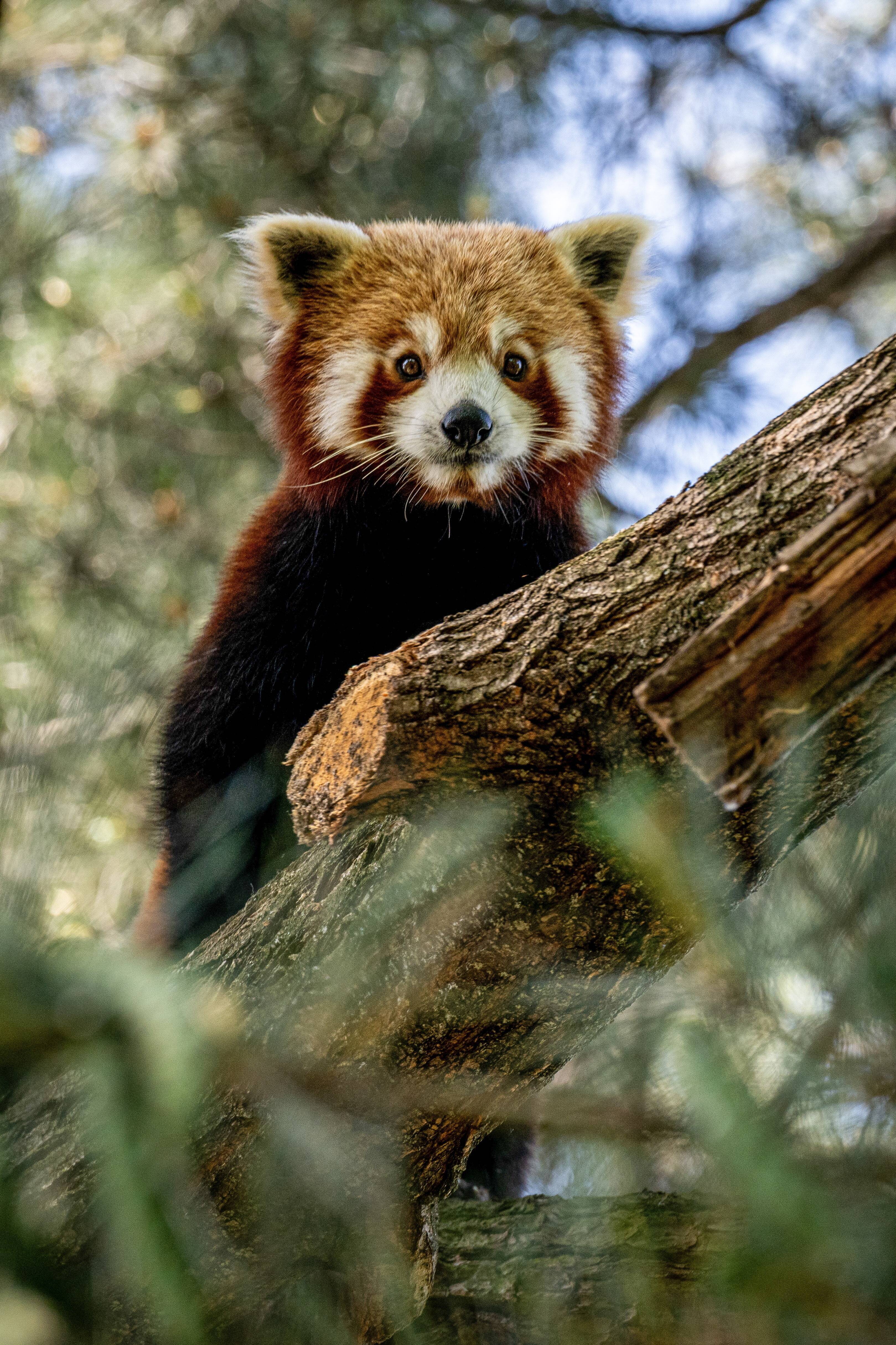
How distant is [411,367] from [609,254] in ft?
2.34

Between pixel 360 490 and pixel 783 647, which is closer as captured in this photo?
pixel 783 647

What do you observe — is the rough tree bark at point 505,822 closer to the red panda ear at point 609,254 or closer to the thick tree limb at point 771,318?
the red panda ear at point 609,254

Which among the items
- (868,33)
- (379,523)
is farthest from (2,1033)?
(868,33)

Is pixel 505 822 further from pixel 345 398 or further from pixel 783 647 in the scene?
pixel 345 398

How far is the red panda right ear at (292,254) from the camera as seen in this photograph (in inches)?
92.0

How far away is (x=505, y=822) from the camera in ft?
4.31

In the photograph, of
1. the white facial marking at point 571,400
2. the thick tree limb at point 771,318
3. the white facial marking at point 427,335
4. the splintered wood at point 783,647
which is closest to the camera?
the splintered wood at point 783,647

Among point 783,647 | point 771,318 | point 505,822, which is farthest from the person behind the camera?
point 771,318

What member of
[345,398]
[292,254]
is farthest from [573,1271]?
[292,254]

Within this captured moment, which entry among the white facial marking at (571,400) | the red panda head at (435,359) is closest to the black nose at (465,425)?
the red panda head at (435,359)

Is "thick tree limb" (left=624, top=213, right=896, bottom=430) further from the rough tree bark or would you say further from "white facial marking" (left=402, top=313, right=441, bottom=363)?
the rough tree bark

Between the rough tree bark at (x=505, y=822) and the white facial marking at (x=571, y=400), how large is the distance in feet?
3.28

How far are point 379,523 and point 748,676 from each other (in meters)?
1.34

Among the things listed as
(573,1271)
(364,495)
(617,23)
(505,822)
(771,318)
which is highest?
(617,23)
